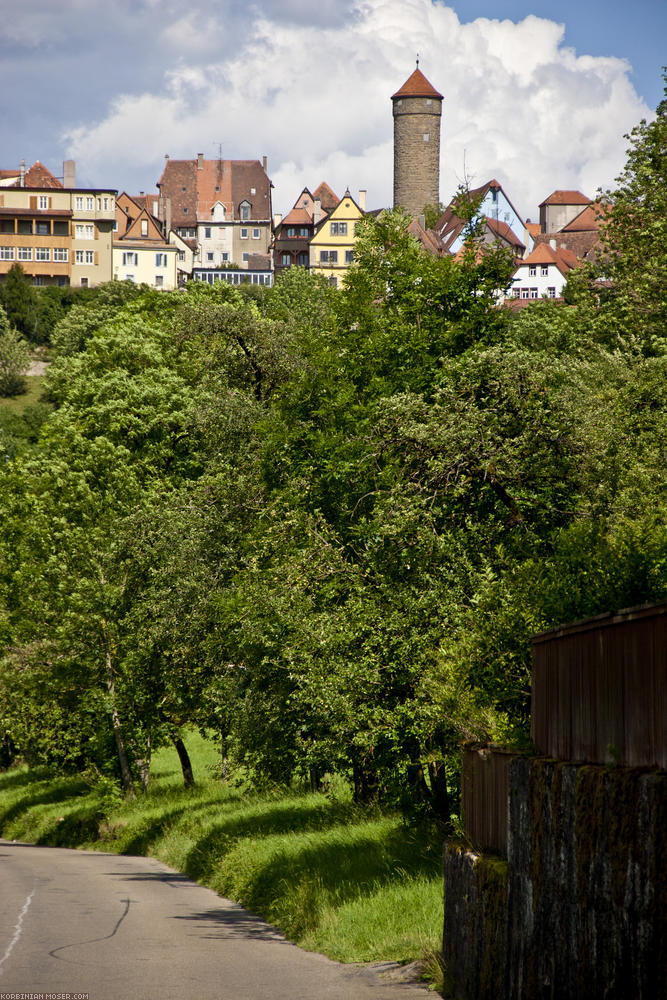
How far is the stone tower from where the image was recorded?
141250mm

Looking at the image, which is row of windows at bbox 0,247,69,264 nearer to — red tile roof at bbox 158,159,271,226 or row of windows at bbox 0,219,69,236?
row of windows at bbox 0,219,69,236

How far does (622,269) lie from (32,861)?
20.0 metres

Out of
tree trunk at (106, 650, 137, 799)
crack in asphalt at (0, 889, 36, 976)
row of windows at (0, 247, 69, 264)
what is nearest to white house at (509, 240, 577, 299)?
row of windows at (0, 247, 69, 264)

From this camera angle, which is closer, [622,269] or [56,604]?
[622,269]

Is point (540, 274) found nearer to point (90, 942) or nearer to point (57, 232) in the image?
point (57, 232)

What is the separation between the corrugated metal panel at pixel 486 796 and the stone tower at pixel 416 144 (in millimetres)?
128538

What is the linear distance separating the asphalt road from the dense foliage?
2892 mm

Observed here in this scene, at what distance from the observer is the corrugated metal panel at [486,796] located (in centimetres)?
1203

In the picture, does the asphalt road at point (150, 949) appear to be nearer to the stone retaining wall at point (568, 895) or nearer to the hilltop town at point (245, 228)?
the stone retaining wall at point (568, 895)

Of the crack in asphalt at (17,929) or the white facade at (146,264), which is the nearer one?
the crack in asphalt at (17,929)

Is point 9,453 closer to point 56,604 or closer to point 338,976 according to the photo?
point 56,604

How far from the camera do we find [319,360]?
31.6 meters

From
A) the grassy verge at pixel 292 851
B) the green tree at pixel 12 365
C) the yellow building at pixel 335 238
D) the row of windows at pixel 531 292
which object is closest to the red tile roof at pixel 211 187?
the yellow building at pixel 335 238

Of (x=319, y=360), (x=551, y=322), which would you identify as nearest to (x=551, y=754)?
(x=319, y=360)
